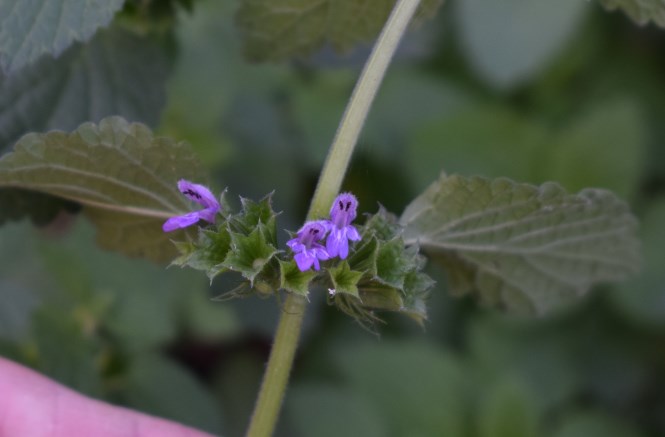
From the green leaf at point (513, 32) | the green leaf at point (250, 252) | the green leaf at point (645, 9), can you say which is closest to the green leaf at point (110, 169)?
the green leaf at point (250, 252)

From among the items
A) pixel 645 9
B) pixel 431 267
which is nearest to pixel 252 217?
pixel 645 9

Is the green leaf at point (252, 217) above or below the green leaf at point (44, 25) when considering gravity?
below

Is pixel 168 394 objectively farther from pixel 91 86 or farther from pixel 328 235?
pixel 328 235

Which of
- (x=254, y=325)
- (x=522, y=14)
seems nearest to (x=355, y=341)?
(x=254, y=325)

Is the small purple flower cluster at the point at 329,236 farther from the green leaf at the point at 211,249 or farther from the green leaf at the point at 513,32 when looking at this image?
the green leaf at the point at 513,32

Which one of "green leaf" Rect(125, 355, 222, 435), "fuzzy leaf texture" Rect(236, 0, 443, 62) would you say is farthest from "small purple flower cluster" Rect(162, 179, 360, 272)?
"green leaf" Rect(125, 355, 222, 435)

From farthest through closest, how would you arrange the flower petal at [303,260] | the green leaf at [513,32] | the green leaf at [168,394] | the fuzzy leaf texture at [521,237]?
the green leaf at [513,32] < the green leaf at [168,394] < the fuzzy leaf texture at [521,237] < the flower petal at [303,260]
